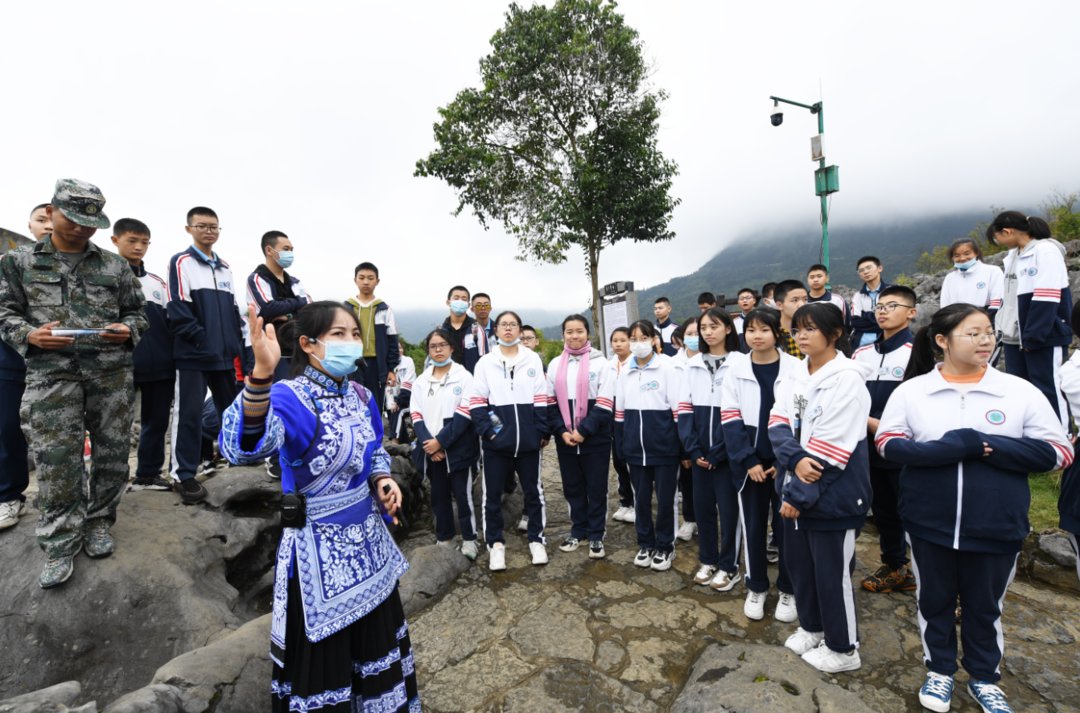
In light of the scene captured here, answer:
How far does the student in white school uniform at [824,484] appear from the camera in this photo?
9.24 ft

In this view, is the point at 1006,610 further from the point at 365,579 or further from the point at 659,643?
the point at 365,579

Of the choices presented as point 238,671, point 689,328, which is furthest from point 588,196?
point 238,671

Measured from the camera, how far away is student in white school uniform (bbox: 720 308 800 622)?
3523mm

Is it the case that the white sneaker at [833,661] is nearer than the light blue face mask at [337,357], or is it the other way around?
the light blue face mask at [337,357]

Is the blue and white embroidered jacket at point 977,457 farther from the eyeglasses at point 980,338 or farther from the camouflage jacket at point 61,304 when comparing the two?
the camouflage jacket at point 61,304

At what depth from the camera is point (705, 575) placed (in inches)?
162

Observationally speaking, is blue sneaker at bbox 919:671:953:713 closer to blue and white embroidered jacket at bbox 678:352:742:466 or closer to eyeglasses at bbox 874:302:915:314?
blue and white embroidered jacket at bbox 678:352:742:466

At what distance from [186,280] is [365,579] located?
11.1 ft

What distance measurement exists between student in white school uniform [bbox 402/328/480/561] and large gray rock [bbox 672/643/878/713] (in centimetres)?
249

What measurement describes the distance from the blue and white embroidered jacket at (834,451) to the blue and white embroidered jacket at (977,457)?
7.8 inches

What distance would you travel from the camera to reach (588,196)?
578 inches

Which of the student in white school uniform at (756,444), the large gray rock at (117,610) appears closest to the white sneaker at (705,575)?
the student in white school uniform at (756,444)

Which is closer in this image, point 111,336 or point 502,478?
point 111,336

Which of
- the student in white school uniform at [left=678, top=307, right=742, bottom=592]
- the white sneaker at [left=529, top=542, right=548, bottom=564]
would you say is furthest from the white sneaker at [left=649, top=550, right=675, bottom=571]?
the white sneaker at [left=529, top=542, right=548, bottom=564]
